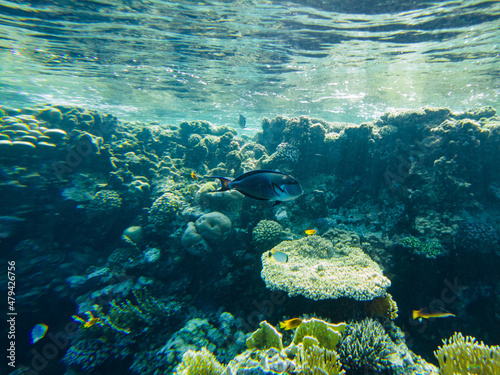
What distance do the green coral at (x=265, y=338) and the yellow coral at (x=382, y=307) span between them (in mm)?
2150

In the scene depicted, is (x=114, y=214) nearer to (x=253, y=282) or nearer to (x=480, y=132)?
(x=253, y=282)

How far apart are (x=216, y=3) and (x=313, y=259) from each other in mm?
10070

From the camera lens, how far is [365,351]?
3.13m

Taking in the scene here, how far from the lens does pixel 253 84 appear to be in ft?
51.7

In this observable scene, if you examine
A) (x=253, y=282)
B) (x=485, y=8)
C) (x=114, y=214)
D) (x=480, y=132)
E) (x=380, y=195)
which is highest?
(x=485, y=8)

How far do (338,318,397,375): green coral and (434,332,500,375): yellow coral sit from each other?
715 mm

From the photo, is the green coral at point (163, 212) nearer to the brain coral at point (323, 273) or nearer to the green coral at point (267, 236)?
the green coral at point (267, 236)

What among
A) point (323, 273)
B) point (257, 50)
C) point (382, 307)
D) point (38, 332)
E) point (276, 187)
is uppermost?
point (257, 50)

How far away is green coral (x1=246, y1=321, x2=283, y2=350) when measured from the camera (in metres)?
3.31

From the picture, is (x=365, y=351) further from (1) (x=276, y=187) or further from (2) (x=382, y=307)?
(1) (x=276, y=187)

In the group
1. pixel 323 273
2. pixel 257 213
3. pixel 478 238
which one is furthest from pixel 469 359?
pixel 257 213

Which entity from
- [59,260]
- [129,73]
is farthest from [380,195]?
[129,73]

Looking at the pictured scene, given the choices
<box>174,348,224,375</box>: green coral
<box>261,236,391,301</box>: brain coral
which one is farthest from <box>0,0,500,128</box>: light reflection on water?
<box>174,348,224,375</box>: green coral

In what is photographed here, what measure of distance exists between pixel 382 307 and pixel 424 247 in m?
2.49
